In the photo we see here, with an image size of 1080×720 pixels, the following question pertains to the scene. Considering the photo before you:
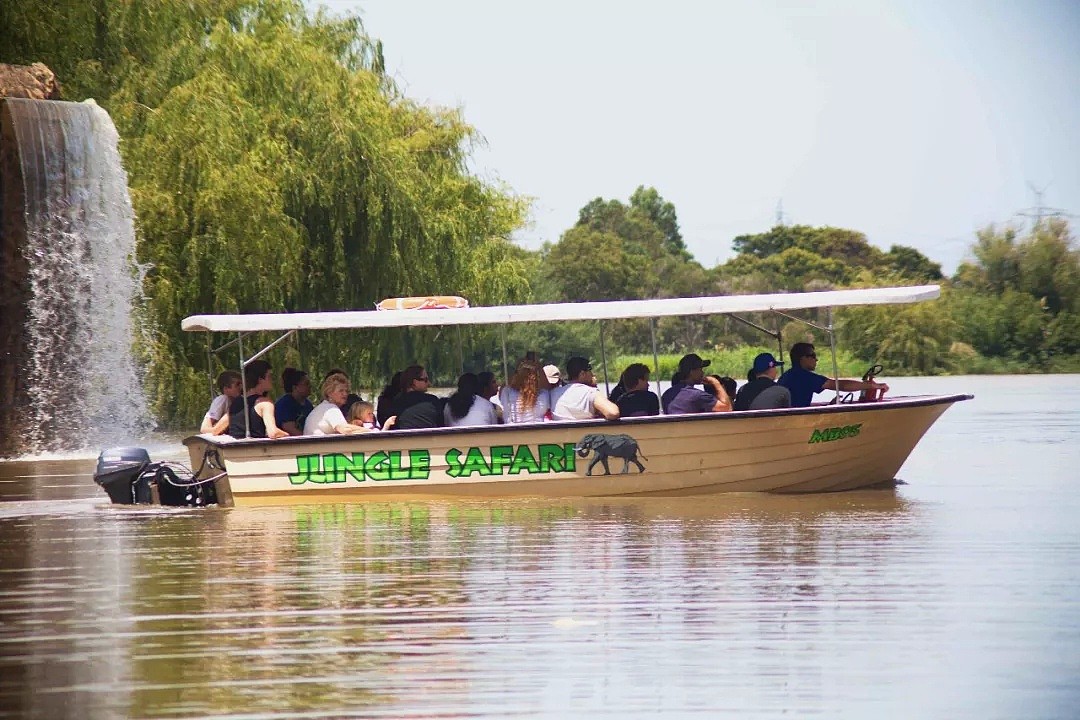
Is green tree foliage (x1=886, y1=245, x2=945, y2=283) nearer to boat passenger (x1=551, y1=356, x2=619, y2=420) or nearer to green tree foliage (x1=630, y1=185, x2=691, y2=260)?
green tree foliage (x1=630, y1=185, x2=691, y2=260)

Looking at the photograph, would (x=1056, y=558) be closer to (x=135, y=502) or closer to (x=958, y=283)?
(x=135, y=502)

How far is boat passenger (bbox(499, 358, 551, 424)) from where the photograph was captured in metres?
16.4

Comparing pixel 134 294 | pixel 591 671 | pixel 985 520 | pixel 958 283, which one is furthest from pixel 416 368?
pixel 958 283

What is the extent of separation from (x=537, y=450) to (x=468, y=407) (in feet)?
2.55

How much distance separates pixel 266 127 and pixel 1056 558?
1800 centimetres

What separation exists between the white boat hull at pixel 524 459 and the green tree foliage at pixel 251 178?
1008 centimetres

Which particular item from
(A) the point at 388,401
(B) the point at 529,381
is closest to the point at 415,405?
(A) the point at 388,401

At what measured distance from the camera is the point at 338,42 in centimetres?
3262

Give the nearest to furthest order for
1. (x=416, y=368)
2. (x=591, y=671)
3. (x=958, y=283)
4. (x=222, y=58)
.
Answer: (x=591, y=671)
(x=416, y=368)
(x=222, y=58)
(x=958, y=283)

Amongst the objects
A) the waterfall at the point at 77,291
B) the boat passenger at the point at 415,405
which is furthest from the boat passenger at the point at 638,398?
the waterfall at the point at 77,291

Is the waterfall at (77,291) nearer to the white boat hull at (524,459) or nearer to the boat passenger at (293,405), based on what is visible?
the boat passenger at (293,405)

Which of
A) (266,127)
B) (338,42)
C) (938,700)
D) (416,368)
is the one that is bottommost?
(938,700)

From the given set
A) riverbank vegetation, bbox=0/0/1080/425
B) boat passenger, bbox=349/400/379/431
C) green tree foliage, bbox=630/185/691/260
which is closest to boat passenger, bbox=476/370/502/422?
boat passenger, bbox=349/400/379/431

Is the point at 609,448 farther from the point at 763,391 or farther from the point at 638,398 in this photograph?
the point at 763,391
